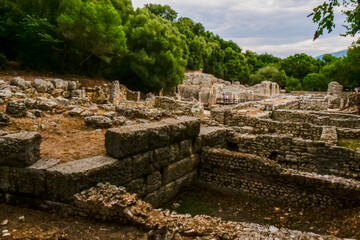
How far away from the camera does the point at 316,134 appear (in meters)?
11.6

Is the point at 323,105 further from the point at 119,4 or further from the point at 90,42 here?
the point at 119,4

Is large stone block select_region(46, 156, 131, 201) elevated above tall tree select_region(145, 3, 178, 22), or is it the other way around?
tall tree select_region(145, 3, 178, 22)

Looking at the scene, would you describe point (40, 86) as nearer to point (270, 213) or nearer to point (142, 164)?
point (142, 164)

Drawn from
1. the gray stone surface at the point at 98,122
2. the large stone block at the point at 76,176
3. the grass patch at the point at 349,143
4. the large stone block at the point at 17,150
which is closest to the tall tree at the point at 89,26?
the gray stone surface at the point at 98,122

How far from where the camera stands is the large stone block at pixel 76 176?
16.2 ft

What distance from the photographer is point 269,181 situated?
7.34m

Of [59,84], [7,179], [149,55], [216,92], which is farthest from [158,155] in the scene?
[216,92]

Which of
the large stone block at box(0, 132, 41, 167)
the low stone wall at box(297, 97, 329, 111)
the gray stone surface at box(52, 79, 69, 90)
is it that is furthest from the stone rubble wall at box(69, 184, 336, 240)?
the low stone wall at box(297, 97, 329, 111)

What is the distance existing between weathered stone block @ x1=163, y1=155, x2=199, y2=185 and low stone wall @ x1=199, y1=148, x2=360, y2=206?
1.38ft

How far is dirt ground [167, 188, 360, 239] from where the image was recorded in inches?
230

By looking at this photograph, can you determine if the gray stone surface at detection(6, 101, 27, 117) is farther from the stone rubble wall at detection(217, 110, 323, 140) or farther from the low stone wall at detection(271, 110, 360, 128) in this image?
the low stone wall at detection(271, 110, 360, 128)

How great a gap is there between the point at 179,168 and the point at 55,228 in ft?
12.2

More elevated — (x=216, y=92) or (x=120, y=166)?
(x=216, y=92)

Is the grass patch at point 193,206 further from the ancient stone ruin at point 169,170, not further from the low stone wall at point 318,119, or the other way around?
the low stone wall at point 318,119
